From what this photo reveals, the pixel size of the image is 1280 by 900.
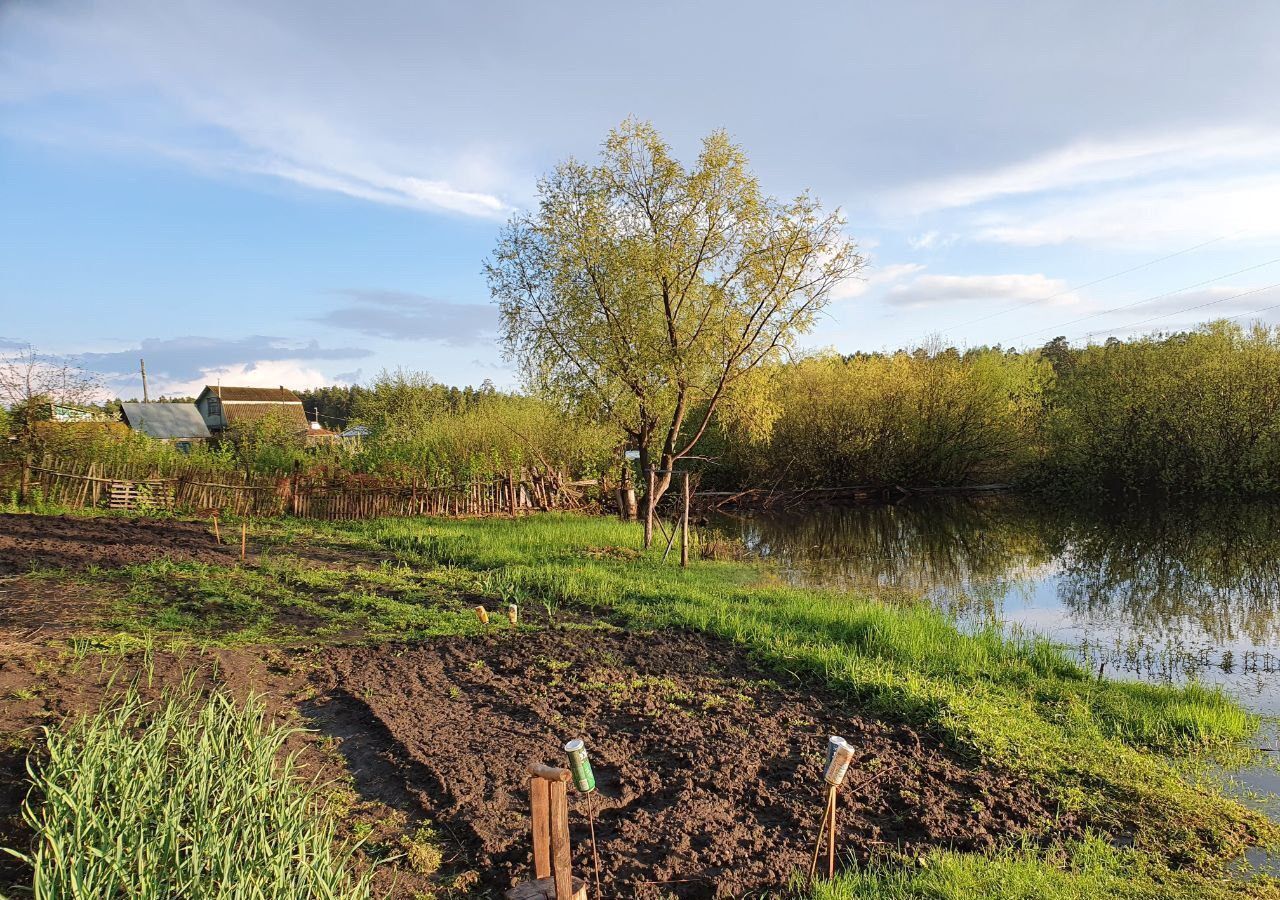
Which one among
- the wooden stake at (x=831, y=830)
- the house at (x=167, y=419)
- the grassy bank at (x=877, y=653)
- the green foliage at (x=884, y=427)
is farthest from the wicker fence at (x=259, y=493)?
the house at (x=167, y=419)

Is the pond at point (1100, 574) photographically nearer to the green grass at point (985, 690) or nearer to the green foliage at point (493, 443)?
the green grass at point (985, 690)

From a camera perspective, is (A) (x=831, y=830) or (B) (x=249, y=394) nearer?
(A) (x=831, y=830)

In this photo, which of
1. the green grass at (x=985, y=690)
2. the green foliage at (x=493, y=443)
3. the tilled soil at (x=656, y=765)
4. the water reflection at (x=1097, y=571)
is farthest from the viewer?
the green foliage at (x=493, y=443)

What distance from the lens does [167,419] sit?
1852 inches

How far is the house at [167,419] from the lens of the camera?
145 ft

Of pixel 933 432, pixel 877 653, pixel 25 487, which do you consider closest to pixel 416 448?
pixel 25 487

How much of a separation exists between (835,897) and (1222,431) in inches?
1161

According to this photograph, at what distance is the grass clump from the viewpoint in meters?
2.70

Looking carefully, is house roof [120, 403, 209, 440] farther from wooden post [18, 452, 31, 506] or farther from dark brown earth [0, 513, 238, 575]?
dark brown earth [0, 513, 238, 575]

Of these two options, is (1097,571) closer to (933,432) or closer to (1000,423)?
(933,432)

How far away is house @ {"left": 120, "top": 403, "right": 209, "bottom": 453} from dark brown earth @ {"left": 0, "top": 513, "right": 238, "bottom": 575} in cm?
3429

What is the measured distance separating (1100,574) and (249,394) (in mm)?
55483

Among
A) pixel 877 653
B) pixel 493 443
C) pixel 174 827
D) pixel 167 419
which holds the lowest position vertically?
pixel 877 653

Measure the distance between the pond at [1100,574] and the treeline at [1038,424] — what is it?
12.0 feet
